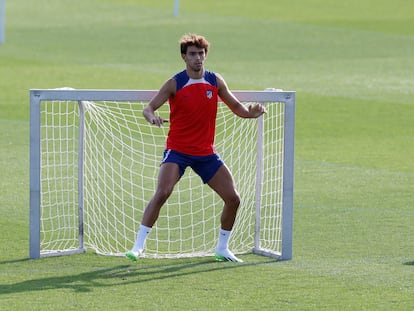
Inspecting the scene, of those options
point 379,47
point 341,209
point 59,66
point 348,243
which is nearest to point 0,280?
point 348,243

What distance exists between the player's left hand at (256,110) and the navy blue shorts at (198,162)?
0.50 metres

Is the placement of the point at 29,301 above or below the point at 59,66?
below

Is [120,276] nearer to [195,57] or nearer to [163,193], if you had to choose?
[163,193]

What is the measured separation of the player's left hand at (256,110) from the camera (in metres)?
10.3

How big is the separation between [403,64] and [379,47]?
321 centimetres

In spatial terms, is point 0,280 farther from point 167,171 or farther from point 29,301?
point 167,171

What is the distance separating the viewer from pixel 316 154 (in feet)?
55.5

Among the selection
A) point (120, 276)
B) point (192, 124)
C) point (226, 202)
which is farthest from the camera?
point (226, 202)

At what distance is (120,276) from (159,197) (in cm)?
77

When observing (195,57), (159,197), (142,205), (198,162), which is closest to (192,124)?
(198,162)

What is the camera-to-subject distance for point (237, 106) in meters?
10.4

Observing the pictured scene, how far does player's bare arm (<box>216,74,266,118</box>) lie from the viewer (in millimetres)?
10352

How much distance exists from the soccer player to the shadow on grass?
19cm

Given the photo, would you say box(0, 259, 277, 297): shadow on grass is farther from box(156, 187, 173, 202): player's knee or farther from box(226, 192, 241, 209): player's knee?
box(156, 187, 173, 202): player's knee
